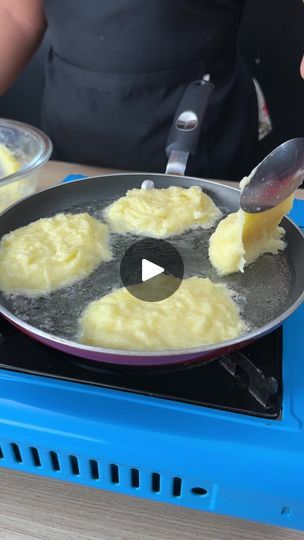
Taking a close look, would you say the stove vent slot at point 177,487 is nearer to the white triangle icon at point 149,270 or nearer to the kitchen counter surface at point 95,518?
the kitchen counter surface at point 95,518

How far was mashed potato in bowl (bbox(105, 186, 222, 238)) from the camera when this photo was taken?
1080mm

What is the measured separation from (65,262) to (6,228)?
180 millimetres

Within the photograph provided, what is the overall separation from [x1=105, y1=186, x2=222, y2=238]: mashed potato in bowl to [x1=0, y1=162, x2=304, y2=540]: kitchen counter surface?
534 millimetres

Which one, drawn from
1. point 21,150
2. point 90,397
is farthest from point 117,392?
point 21,150

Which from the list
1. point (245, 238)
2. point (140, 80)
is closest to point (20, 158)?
point (140, 80)

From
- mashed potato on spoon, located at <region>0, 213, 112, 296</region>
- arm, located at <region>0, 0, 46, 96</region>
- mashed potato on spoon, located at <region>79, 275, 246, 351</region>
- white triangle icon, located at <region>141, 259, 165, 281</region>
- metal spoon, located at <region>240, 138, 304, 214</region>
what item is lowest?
white triangle icon, located at <region>141, 259, 165, 281</region>

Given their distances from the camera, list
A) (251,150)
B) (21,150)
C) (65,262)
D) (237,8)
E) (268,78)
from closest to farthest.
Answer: (65,262) < (21,150) < (237,8) < (251,150) < (268,78)

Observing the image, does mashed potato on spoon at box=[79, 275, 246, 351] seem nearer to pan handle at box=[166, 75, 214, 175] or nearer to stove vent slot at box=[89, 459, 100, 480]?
stove vent slot at box=[89, 459, 100, 480]

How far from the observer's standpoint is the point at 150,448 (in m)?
0.70

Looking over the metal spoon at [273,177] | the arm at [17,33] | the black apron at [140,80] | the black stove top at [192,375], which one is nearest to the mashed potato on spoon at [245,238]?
the metal spoon at [273,177]

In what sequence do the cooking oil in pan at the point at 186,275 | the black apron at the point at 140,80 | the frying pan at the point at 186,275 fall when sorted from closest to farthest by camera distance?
the frying pan at the point at 186,275 < the cooking oil in pan at the point at 186,275 < the black apron at the point at 140,80

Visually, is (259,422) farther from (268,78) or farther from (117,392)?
(268,78)

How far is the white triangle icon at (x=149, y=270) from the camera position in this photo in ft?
3.07

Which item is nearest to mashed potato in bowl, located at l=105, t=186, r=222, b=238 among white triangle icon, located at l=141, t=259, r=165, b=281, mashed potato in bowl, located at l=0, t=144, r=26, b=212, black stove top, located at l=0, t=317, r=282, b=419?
white triangle icon, located at l=141, t=259, r=165, b=281
